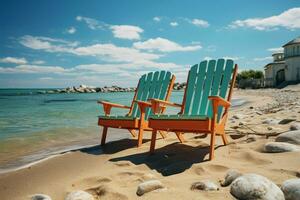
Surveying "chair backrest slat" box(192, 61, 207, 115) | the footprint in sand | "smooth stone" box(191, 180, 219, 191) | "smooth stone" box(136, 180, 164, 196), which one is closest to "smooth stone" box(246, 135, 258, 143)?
"chair backrest slat" box(192, 61, 207, 115)

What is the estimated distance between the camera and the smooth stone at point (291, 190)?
1.97 m

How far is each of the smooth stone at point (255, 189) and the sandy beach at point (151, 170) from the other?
10 cm

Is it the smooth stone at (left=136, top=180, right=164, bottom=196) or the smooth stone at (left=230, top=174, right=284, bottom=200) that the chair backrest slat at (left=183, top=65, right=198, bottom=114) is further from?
the smooth stone at (left=230, top=174, right=284, bottom=200)

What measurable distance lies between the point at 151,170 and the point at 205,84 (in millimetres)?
1936

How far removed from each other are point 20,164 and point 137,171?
6.37 feet

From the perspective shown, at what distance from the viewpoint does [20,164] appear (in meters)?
4.26

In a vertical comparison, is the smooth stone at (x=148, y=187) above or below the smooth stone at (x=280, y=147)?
below

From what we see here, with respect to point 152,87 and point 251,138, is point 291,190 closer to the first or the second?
point 251,138

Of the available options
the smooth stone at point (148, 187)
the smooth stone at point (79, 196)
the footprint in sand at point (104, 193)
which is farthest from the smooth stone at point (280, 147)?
the smooth stone at point (79, 196)

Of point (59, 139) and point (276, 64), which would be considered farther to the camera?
point (276, 64)

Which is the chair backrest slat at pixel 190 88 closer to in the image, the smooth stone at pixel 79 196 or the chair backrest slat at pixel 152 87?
the chair backrest slat at pixel 152 87

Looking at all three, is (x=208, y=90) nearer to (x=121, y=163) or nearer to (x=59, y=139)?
(x=121, y=163)

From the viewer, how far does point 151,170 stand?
132 inches

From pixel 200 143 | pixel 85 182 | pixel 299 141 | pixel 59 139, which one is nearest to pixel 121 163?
pixel 85 182
